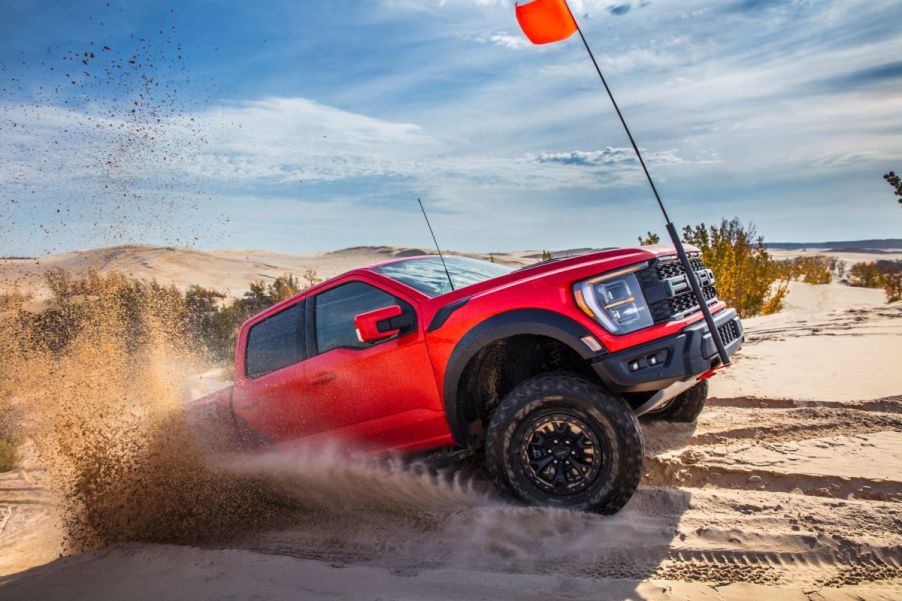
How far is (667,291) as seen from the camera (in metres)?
3.31

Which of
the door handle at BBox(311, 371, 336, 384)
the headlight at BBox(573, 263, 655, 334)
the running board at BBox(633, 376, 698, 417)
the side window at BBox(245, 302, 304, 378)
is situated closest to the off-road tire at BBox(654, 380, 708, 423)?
the running board at BBox(633, 376, 698, 417)

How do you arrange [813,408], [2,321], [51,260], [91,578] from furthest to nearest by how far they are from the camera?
[51,260] < [2,321] < [813,408] < [91,578]

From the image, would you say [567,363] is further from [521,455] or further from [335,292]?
[335,292]

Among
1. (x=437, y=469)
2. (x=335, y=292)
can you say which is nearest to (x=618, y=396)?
(x=437, y=469)

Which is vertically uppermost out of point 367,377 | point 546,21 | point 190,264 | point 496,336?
point 190,264

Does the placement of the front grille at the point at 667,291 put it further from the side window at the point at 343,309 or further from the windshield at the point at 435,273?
the side window at the point at 343,309

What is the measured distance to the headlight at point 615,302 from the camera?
3.17 m

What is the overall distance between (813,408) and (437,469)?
124 inches

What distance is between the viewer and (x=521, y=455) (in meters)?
3.33

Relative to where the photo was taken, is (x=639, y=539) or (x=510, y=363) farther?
(x=510, y=363)

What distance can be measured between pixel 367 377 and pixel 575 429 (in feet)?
4.69

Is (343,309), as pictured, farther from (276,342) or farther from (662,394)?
(662,394)

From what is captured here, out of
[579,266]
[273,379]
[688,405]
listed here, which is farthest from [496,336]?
[688,405]

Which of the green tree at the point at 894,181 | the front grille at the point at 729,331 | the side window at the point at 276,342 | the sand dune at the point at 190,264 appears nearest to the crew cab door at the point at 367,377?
the side window at the point at 276,342
